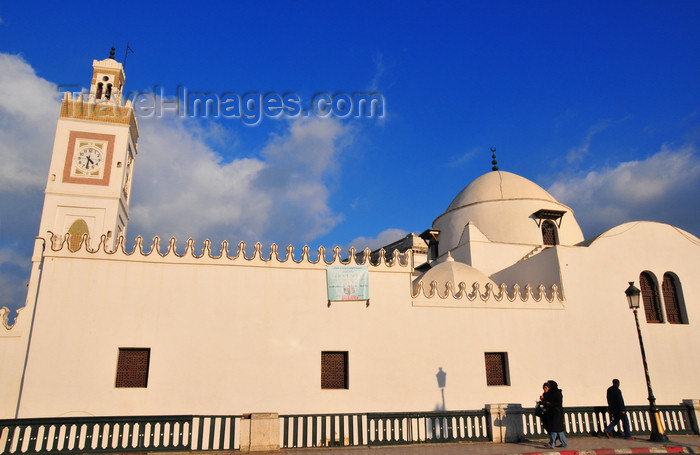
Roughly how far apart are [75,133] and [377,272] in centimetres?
1334

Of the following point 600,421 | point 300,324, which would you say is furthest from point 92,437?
point 600,421

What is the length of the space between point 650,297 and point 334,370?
12.5 metres

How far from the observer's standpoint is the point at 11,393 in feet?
40.4

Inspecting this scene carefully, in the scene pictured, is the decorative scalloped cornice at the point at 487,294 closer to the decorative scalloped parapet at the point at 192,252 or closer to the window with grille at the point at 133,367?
the decorative scalloped parapet at the point at 192,252

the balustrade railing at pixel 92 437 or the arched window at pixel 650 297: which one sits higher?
the arched window at pixel 650 297

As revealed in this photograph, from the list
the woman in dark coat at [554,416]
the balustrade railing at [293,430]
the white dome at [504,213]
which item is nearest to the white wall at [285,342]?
the balustrade railing at [293,430]

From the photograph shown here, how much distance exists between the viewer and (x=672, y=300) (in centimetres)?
1812

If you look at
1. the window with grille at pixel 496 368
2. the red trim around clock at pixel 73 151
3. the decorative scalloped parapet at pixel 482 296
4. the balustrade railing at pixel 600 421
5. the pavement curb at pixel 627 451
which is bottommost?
the pavement curb at pixel 627 451

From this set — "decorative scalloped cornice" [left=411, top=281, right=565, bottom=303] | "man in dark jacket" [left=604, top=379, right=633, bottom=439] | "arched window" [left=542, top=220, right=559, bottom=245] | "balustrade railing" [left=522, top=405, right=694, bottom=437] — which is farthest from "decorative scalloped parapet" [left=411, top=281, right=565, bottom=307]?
"arched window" [left=542, top=220, right=559, bottom=245]

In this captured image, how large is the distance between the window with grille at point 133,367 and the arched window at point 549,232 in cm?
1812

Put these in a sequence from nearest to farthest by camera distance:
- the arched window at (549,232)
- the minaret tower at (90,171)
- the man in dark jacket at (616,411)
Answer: the man in dark jacket at (616,411) < the minaret tower at (90,171) < the arched window at (549,232)

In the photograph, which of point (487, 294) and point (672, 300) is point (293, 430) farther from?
point (672, 300)

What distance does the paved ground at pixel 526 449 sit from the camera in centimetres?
941

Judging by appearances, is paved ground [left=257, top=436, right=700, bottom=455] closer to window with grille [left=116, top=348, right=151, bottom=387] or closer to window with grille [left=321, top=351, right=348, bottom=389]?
window with grille [left=321, top=351, right=348, bottom=389]
